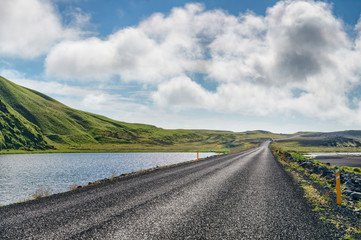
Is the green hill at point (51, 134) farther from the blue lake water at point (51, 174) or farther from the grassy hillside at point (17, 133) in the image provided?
the blue lake water at point (51, 174)

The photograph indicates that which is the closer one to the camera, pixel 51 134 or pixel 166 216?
pixel 166 216

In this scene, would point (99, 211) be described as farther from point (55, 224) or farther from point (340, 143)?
point (340, 143)

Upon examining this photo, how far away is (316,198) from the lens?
32.4ft

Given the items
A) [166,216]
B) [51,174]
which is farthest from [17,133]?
[166,216]

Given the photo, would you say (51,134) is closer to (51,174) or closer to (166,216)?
(51,174)

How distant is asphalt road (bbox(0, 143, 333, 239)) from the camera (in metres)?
5.98

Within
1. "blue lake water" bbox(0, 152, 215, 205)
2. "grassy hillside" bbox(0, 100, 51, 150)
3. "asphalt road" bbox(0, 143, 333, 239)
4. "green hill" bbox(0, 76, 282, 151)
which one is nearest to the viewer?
"asphalt road" bbox(0, 143, 333, 239)

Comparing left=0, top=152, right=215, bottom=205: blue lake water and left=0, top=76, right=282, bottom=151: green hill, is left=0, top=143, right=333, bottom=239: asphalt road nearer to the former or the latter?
left=0, top=152, right=215, bottom=205: blue lake water

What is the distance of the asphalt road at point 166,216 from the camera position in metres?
5.98

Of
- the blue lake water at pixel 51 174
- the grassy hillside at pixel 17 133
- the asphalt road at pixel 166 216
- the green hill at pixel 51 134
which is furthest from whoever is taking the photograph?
the green hill at pixel 51 134

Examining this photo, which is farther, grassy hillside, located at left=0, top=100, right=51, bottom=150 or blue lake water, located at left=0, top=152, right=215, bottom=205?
grassy hillside, located at left=0, top=100, right=51, bottom=150

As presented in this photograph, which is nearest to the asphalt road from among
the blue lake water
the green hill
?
the blue lake water

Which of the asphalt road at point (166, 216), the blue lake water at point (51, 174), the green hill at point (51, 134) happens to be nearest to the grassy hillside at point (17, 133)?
the green hill at point (51, 134)

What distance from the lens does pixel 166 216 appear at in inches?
291
